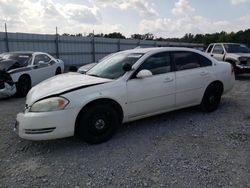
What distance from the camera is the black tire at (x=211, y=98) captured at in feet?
18.4

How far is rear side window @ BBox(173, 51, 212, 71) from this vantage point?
5.14m

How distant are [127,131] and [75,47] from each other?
50.6ft

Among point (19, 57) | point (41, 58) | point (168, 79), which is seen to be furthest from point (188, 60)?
point (41, 58)

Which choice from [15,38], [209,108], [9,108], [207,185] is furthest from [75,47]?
[207,185]

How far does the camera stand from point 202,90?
216 inches

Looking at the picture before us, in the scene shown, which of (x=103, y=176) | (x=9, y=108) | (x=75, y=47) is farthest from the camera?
(x=75, y=47)

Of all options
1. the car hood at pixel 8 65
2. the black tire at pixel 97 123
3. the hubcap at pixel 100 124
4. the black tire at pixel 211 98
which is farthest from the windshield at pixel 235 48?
the hubcap at pixel 100 124

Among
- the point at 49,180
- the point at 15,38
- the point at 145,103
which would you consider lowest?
the point at 49,180

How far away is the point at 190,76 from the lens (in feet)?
17.1

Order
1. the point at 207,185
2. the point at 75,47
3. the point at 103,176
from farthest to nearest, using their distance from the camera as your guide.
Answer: the point at 75,47 < the point at 103,176 < the point at 207,185

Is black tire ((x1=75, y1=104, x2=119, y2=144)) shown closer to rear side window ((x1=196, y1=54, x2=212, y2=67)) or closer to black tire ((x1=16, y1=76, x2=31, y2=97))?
rear side window ((x1=196, y1=54, x2=212, y2=67))

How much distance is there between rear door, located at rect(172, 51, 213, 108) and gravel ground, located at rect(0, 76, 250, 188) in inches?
20.5

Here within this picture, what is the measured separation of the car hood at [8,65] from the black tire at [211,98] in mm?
5860

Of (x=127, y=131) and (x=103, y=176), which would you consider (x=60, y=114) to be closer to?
(x=103, y=176)
